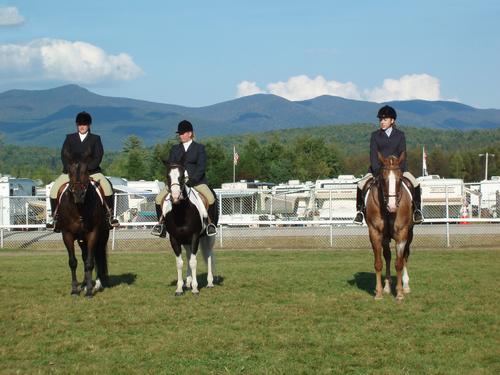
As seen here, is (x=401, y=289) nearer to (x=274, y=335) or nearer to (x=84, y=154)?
(x=274, y=335)

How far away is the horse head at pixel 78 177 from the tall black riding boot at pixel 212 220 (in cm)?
243

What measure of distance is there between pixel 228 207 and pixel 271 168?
8762 cm

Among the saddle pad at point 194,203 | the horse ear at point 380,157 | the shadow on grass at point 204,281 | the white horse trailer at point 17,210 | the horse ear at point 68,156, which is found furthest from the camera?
the white horse trailer at point 17,210

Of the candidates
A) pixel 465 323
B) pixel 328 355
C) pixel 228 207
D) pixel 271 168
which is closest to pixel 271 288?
pixel 465 323

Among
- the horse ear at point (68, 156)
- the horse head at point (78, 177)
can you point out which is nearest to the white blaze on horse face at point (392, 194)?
the horse head at point (78, 177)

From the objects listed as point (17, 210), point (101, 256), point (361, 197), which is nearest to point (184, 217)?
point (101, 256)

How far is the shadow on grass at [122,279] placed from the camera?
1603cm

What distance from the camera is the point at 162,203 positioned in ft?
46.0

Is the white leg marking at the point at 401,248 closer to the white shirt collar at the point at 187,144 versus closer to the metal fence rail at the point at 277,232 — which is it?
the white shirt collar at the point at 187,144

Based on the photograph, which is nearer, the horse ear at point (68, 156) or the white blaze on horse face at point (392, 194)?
the white blaze on horse face at point (392, 194)

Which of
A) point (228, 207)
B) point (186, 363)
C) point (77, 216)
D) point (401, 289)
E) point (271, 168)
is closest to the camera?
point (186, 363)

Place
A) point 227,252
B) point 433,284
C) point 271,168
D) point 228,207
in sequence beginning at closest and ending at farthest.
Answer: point 433,284, point 227,252, point 228,207, point 271,168

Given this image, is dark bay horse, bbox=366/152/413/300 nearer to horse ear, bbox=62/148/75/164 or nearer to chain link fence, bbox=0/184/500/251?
horse ear, bbox=62/148/75/164

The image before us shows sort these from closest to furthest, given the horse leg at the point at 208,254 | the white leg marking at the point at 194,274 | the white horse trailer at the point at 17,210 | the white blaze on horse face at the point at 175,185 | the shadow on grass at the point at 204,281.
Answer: the white blaze on horse face at the point at 175,185 → the white leg marking at the point at 194,274 → the horse leg at the point at 208,254 → the shadow on grass at the point at 204,281 → the white horse trailer at the point at 17,210
